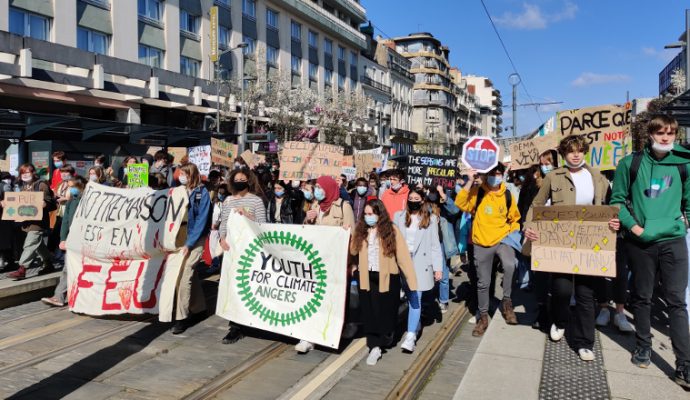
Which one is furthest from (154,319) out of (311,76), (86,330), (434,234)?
(311,76)

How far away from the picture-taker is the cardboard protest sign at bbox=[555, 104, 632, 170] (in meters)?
7.60

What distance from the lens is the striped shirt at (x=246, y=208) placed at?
634 cm

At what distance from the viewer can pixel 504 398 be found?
3.96 meters

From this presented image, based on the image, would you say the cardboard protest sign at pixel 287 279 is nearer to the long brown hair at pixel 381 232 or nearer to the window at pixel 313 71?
the long brown hair at pixel 381 232

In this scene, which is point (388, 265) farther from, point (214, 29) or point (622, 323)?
point (214, 29)

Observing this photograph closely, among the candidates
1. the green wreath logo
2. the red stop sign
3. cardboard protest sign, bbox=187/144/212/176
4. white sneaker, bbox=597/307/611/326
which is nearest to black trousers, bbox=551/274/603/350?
white sneaker, bbox=597/307/611/326

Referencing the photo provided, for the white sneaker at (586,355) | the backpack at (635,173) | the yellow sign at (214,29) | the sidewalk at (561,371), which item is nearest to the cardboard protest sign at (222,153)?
the sidewalk at (561,371)

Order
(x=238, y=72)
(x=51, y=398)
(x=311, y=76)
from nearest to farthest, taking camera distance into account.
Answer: (x=51, y=398)
(x=238, y=72)
(x=311, y=76)

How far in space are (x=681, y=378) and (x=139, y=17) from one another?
30.0m

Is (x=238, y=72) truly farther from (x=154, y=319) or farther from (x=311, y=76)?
(x=154, y=319)

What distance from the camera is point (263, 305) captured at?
231 inches

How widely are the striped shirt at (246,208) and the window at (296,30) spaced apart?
41.0 meters

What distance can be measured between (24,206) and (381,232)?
5920mm

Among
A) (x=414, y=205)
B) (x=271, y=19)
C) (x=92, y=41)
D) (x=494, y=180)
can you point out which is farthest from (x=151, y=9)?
(x=494, y=180)
